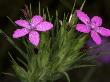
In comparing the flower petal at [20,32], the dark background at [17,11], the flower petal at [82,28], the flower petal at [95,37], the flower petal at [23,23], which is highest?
the flower petal at [23,23]

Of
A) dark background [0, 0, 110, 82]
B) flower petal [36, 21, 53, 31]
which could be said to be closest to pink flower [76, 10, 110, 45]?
flower petal [36, 21, 53, 31]

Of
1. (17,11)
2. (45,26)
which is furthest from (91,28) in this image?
(17,11)

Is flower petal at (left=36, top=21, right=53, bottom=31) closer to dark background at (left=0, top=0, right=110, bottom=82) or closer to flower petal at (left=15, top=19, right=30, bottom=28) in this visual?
flower petal at (left=15, top=19, right=30, bottom=28)

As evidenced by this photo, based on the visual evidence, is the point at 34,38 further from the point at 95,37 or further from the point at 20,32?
the point at 95,37

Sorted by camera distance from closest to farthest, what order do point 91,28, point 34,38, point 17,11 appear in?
point 34,38 < point 91,28 < point 17,11

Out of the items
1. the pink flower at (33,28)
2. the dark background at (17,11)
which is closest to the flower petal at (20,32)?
the pink flower at (33,28)

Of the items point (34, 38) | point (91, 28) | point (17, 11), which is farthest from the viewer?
point (17, 11)

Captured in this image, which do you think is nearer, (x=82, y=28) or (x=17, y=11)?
(x=82, y=28)

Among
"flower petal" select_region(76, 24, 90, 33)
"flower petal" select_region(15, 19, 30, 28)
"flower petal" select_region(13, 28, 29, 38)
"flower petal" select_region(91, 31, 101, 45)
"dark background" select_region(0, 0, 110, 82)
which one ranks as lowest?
"dark background" select_region(0, 0, 110, 82)

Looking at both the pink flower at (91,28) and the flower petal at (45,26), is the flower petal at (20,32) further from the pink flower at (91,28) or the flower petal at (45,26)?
the pink flower at (91,28)
